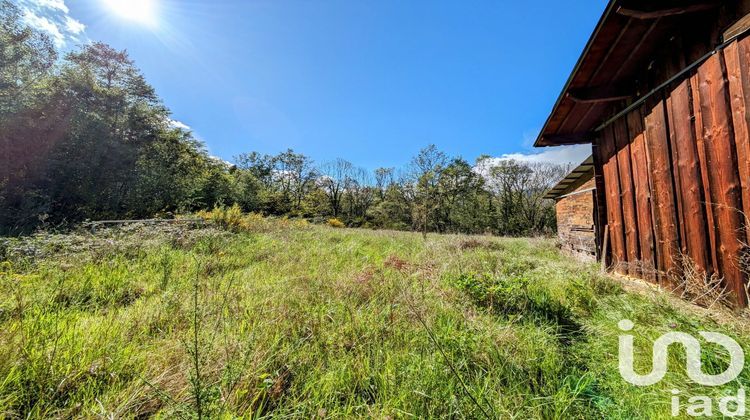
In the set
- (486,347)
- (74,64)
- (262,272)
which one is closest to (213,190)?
(74,64)

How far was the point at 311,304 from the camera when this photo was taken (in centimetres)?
273

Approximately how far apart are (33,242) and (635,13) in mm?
9349

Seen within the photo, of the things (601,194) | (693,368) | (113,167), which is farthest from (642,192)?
(113,167)

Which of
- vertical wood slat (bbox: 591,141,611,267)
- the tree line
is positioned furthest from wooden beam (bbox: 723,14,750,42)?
the tree line

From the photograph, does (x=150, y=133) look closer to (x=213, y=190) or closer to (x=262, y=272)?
(x=213, y=190)

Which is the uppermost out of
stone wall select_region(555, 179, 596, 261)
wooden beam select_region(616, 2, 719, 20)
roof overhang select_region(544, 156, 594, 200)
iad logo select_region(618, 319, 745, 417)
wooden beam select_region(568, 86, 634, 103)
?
wooden beam select_region(616, 2, 719, 20)

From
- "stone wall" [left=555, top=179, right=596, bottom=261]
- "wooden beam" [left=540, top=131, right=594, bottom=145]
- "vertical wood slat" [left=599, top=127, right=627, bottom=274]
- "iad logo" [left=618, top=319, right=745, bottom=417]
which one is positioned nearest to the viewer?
"iad logo" [left=618, top=319, right=745, bottom=417]

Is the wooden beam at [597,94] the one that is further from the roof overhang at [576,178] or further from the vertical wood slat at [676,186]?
the roof overhang at [576,178]

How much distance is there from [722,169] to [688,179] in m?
0.34

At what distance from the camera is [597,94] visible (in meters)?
3.47

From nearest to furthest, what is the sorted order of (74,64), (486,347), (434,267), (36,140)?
1. (486,347)
2. (434,267)
3. (36,140)
4. (74,64)

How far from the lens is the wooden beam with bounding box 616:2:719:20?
2.27 metres

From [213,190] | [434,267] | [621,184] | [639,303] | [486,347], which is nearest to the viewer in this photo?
[486,347]

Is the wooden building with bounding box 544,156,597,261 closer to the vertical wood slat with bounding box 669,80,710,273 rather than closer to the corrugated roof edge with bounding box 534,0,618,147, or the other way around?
the corrugated roof edge with bounding box 534,0,618,147
